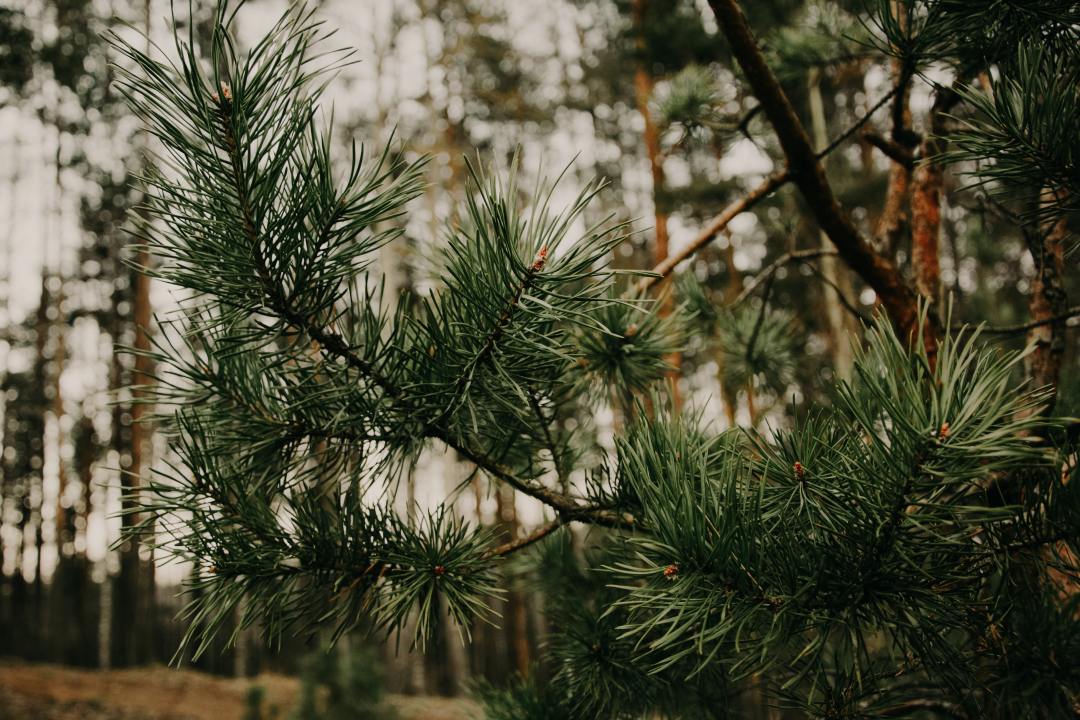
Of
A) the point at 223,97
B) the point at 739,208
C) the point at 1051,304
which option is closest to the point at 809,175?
the point at 739,208

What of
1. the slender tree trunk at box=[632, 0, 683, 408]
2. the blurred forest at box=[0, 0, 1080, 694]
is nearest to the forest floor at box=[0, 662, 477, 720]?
the blurred forest at box=[0, 0, 1080, 694]

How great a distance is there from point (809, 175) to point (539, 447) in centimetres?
69

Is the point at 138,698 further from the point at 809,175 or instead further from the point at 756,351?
the point at 809,175

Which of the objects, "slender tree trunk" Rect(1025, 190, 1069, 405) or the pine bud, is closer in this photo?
the pine bud

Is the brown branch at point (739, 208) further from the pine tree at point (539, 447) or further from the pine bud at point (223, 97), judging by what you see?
the pine bud at point (223, 97)

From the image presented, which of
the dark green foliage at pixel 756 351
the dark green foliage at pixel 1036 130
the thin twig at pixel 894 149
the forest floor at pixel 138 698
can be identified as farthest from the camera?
the forest floor at pixel 138 698

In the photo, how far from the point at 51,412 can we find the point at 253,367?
17.6m

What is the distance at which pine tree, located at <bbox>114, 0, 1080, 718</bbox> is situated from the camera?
0.70 meters

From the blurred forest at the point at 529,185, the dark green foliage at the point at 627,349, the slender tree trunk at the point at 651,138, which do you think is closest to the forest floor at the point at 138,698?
the blurred forest at the point at 529,185

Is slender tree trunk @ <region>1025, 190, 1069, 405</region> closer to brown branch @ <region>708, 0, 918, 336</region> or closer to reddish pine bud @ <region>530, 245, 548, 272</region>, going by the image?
brown branch @ <region>708, 0, 918, 336</region>

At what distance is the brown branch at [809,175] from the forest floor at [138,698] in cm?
843

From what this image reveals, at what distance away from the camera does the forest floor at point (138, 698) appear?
9.34 metres

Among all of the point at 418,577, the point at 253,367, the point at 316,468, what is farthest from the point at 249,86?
the point at 418,577

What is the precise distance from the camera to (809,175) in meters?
1.17
